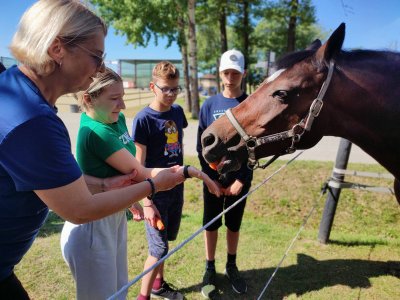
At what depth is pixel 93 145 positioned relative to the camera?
5.93 ft

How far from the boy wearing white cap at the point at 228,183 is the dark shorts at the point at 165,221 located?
0.42m

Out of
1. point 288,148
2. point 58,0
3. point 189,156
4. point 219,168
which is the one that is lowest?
point 189,156

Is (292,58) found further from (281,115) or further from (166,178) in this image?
(166,178)

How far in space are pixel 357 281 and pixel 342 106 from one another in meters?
2.30

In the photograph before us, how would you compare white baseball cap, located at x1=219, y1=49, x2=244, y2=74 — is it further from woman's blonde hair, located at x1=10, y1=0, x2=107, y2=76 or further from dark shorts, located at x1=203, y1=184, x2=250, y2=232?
woman's blonde hair, located at x1=10, y1=0, x2=107, y2=76

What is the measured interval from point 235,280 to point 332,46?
7.76 feet

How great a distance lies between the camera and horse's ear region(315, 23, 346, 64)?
6.19 ft

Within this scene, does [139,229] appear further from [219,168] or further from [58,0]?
[58,0]

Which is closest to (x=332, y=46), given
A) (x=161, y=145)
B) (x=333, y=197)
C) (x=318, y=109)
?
(x=318, y=109)

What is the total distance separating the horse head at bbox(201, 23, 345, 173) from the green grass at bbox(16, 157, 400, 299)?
1723 mm

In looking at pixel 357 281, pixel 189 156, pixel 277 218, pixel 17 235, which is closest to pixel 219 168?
pixel 17 235

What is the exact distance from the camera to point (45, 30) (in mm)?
1170

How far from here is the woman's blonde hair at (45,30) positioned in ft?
3.84

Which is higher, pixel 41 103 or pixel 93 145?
pixel 41 103
